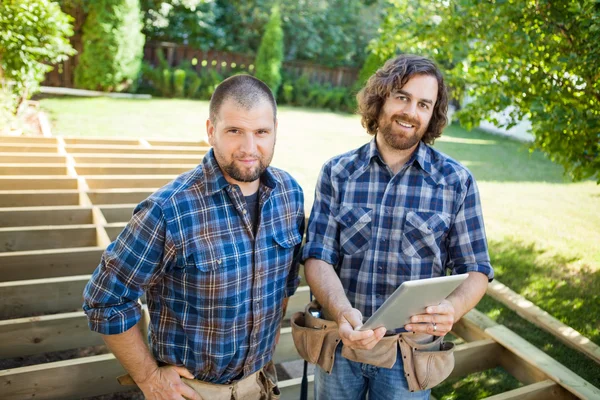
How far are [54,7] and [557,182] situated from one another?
983cm

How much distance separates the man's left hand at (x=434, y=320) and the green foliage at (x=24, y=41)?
8.10m

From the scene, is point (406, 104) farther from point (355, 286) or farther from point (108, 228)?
point (108, 228)

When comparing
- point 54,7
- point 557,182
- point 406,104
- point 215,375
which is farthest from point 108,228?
point 557,182

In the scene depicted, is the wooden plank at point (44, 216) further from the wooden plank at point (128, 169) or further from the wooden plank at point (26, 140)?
the wooden plank at point (26, 140)

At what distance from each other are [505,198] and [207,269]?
7792 millimetres

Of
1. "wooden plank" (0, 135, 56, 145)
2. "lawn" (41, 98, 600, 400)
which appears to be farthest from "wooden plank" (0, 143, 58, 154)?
"lawn" (41, 98, 600, 400)

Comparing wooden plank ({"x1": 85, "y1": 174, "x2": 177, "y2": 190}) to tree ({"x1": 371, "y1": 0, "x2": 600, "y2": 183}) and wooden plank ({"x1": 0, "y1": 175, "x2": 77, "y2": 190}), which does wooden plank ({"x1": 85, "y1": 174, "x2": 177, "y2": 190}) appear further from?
tree ({"x1": 371, "y1": 0, "x2": 600, "y2": 183})

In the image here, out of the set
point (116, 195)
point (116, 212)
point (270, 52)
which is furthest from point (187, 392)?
point (270, 52)

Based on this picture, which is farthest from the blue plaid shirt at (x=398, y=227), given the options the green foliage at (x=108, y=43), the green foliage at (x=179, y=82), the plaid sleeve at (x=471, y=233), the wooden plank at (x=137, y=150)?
the green foliage at (x=179, y=82)

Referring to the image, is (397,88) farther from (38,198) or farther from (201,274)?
(38,198)

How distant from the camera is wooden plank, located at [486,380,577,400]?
296cm

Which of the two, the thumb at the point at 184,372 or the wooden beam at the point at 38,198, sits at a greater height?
the thumb at the point at 184,372

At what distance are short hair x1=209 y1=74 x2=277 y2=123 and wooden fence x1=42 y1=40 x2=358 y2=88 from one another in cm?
1507

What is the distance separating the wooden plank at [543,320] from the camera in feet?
12.1
